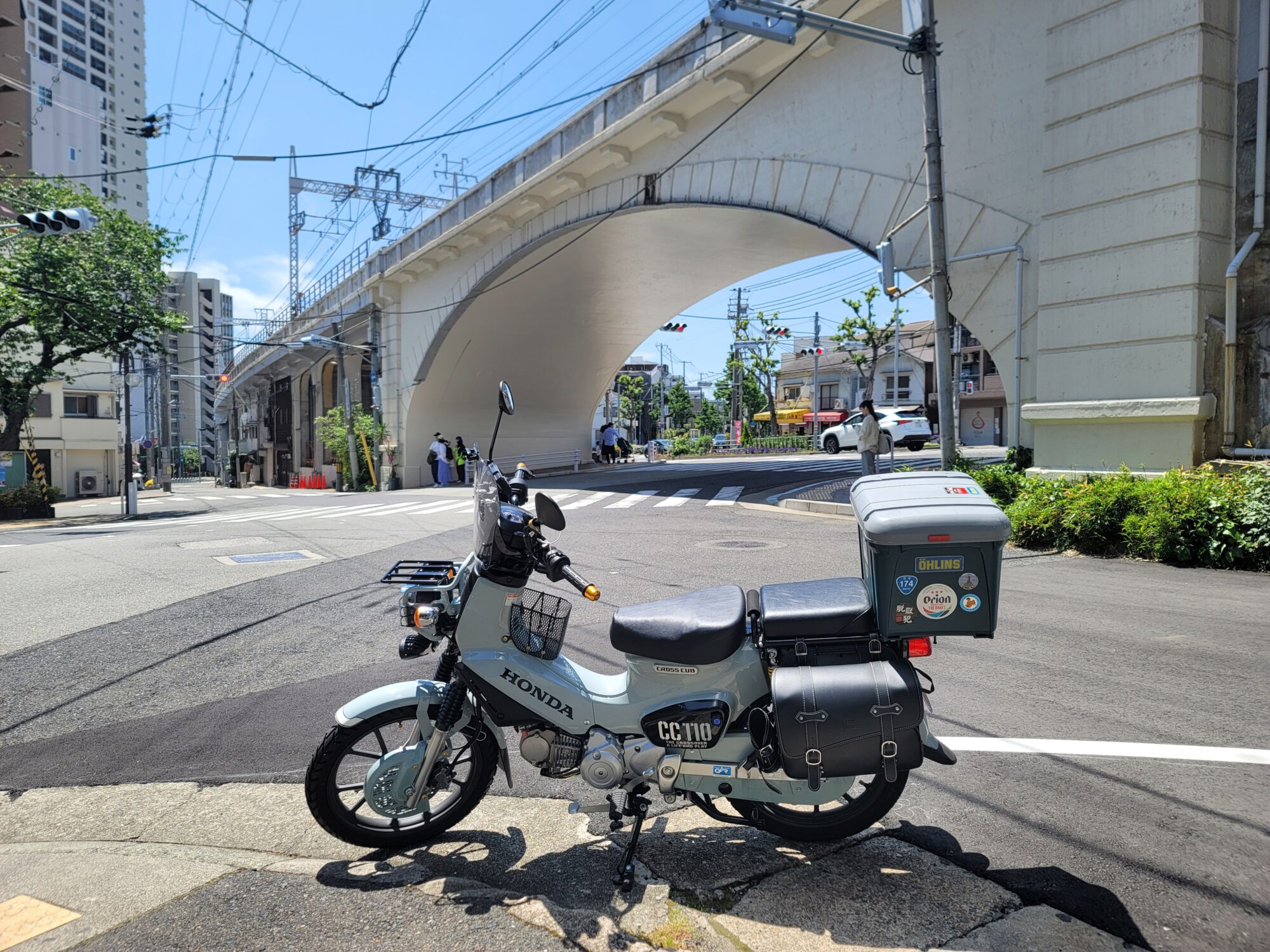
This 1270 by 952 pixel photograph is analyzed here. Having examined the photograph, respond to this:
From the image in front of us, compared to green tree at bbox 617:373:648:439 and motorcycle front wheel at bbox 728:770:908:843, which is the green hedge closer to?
motorcycle front wheel at bbox 728:770:908:843

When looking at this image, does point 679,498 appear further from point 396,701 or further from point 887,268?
point 396,701

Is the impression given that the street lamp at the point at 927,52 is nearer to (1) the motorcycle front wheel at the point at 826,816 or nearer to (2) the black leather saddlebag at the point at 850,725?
(1) the motorcycle front wheel at the point at 826,816

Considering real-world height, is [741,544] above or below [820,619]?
below

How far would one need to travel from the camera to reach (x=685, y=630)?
3.02m

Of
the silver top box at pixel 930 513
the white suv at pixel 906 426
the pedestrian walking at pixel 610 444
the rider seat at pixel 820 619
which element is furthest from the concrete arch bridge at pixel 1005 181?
the pedestrian walking at pixel 610 444

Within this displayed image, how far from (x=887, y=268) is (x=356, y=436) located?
91.8ft

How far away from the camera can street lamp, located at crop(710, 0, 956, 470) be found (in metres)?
10.7

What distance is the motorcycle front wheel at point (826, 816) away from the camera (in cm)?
315

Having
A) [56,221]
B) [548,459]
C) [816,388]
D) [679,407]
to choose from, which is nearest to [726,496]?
[56,221]

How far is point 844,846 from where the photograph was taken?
10.6ft

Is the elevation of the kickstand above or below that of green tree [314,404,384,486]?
below

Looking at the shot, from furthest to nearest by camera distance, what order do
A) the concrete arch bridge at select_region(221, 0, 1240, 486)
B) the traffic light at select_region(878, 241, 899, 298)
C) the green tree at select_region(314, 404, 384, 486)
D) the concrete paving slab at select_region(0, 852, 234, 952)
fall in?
the green tree at select_region(314, 404, 384, 486)
the traffic light at select_region(878, 241, 899, 298)
the concrete arch bridge at select_region(221, 0, 1240, 486)
the concrete paving slab at select_region(0, 852, 234, 952)

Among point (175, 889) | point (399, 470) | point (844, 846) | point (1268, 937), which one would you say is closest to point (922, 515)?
point (844, 846)

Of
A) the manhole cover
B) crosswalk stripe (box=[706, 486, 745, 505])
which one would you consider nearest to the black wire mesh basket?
the manhole cover
